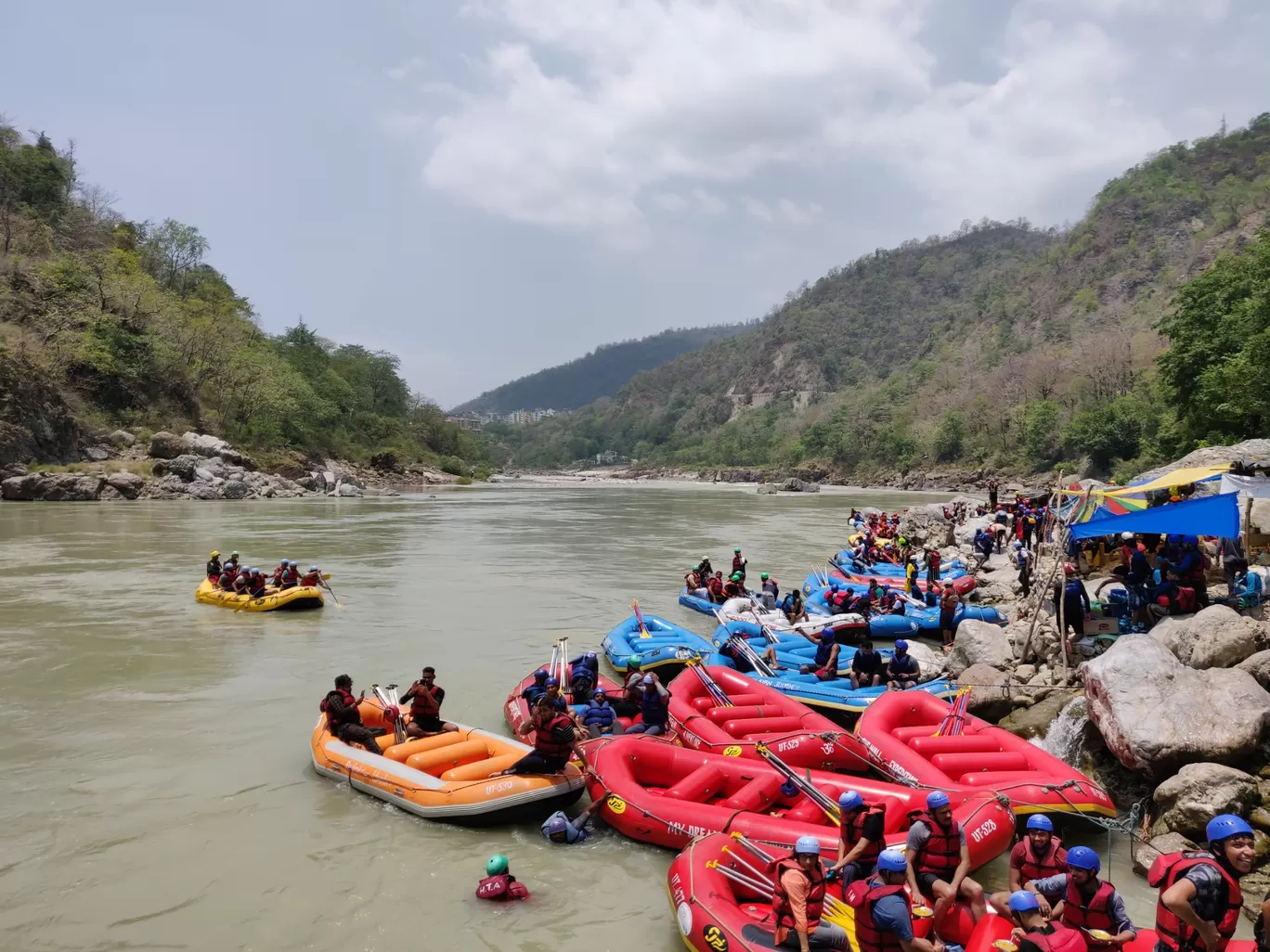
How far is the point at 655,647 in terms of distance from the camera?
472 inches

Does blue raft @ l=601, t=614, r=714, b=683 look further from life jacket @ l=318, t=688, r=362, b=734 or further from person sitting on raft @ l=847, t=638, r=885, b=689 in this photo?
life jacket @ l=318, t=688, r=362, b=734

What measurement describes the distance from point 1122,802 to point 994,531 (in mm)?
17254

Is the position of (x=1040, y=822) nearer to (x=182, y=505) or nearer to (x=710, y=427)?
(x=182, y=505)

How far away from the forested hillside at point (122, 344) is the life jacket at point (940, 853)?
48.4m

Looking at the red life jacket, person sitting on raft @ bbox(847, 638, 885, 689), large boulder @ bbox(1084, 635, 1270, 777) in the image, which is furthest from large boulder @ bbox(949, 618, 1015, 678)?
the red life jacket

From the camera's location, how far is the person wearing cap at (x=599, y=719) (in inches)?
344

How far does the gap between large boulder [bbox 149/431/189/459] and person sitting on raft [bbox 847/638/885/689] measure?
4761cm

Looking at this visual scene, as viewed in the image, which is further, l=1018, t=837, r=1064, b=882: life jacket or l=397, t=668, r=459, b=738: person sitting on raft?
l=397, t=668, r=459, b=738: person sitting on raft

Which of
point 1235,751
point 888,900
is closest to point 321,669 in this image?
point 888,900

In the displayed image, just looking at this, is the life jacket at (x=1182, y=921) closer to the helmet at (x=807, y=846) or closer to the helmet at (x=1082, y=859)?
the helmet at (x=1082, y=859)

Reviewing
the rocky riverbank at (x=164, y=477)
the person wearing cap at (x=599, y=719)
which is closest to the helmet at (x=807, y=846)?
the person wearing cap at (x=599, y=719)

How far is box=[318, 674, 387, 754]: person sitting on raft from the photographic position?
26.6 feet

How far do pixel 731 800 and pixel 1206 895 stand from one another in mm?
3535

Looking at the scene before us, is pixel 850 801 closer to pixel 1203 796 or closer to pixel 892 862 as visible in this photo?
pixel 892 862
